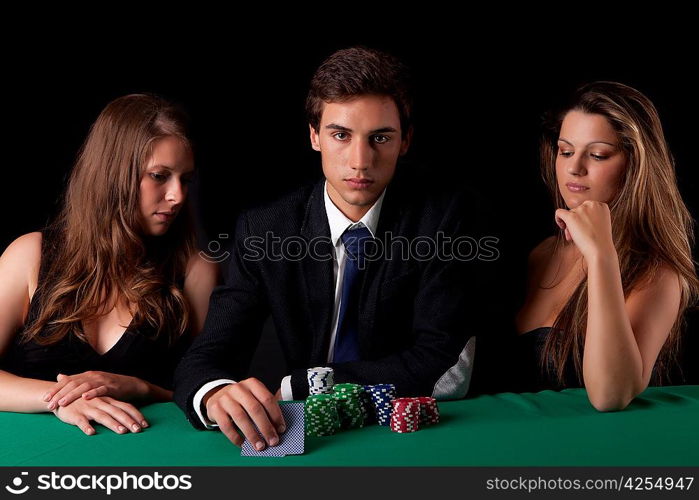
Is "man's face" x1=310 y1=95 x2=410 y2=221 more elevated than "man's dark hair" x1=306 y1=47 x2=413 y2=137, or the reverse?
"man's dark hair" x1=306 y1=47 x2=413 y2=137

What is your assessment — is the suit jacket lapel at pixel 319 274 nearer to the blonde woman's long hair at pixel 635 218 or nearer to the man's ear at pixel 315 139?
the man's ear at pixel 315 139

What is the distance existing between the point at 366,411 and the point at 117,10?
2447mm

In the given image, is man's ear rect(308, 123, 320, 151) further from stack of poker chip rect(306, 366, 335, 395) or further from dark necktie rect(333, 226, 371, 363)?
stack of poker chip rect(306, 366, 335, 395)

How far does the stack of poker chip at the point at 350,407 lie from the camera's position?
2.18 metres

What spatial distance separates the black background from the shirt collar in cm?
114

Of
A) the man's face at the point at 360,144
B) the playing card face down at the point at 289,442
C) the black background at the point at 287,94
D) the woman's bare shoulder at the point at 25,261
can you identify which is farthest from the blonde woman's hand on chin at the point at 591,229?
the woman's bare shoulder at the point at 25,261

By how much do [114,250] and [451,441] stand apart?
1385mm

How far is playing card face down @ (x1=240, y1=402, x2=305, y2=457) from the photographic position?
2.00 m

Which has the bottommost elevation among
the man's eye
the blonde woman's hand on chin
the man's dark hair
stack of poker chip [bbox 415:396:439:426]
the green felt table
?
the green felt table

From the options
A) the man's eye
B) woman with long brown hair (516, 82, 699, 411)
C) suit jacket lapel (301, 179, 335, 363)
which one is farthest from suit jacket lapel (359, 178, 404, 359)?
the man's eye

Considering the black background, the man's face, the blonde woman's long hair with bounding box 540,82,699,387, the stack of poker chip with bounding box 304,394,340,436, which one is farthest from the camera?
the black background

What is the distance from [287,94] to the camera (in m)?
3.93

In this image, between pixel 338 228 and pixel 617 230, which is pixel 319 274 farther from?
pixel 617 230

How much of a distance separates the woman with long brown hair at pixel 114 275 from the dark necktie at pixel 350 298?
1.67 ft
